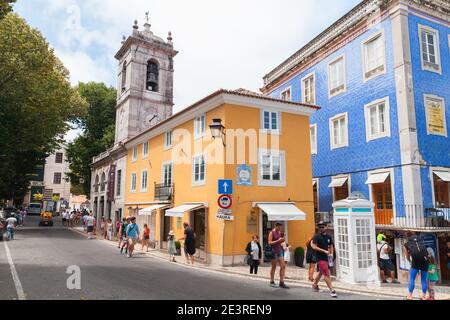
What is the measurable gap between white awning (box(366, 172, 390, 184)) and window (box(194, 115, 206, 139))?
847 cm

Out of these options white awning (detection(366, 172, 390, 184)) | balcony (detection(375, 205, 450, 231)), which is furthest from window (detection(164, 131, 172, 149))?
balcony (detection(375, 205, 450, 231))

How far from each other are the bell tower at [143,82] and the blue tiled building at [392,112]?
16027mm

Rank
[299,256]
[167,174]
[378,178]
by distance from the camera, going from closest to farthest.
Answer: [299,256], [378,178], [167,174]

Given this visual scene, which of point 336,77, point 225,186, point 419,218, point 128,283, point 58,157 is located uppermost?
point 58,157

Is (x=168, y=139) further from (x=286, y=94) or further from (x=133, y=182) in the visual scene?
(x=286, y=94)

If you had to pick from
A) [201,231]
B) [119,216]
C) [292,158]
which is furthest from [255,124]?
[119,216]

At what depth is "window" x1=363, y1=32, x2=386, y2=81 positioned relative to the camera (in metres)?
16.6

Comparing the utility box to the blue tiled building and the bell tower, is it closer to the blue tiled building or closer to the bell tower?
the blue tiled building

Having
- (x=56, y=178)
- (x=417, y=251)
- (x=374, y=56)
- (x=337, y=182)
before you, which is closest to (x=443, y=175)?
(x=337, y=182)

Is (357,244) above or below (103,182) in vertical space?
below

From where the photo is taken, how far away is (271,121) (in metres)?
16.4

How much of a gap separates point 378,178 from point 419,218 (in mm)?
2567

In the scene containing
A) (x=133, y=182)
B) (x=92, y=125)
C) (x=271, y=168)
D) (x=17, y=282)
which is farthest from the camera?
(x=92, y=125)

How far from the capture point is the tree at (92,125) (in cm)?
3934
